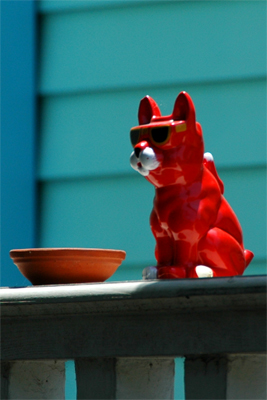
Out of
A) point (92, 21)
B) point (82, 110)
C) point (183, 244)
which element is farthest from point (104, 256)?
point (92, 21)

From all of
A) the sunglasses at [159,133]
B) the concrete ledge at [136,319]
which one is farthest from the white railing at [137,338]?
the sunglasses at [159,133]

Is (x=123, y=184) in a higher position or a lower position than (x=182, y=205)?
higher

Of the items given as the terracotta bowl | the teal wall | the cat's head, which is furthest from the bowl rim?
the teal wall

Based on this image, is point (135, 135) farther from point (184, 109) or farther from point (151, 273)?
point (151, 273)

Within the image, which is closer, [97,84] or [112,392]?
[112,392]

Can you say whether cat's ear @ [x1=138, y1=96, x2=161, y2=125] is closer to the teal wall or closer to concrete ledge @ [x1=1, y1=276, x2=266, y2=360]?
concrete ledge @ [x1=1, y1=276, x2=266, y2=360]

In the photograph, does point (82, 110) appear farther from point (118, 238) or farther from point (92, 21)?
point (118, 238)

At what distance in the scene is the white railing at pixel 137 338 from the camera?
1.44ft

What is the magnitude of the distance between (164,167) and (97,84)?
1227mm

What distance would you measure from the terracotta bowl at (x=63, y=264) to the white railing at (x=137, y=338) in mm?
121

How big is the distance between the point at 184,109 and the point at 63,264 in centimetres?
24

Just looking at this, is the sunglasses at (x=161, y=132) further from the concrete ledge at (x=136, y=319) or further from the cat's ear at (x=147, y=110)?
the concrete ledge at (x=136, y=319)

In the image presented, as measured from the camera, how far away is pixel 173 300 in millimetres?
457

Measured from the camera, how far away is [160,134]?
65 cm
